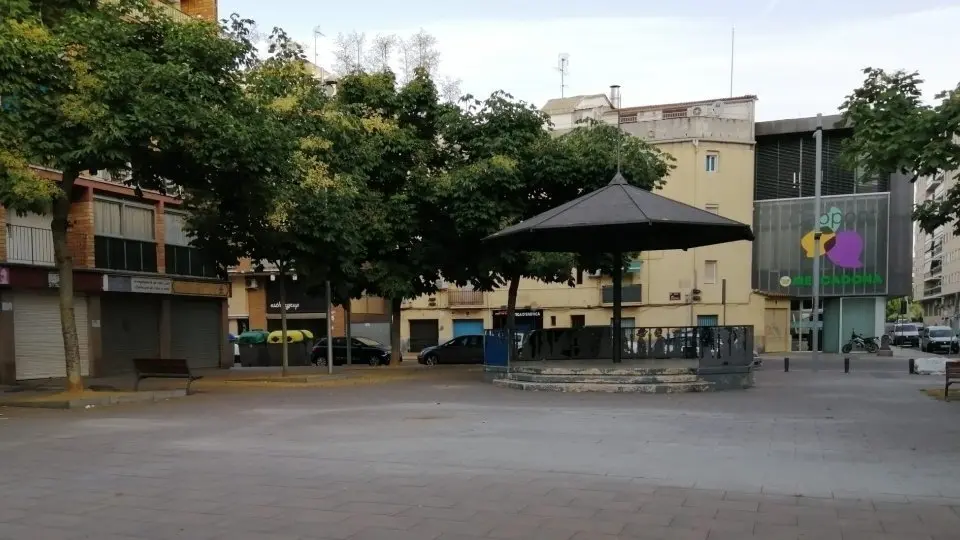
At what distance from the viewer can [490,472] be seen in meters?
7.47

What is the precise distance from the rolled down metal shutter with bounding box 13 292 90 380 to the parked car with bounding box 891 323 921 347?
→ 53.7m

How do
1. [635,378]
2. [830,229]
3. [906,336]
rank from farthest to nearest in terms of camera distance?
[906,336] < [830,229] < [635,378]

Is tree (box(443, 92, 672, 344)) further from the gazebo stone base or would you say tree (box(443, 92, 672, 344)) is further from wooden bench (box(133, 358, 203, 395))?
wooden bench (box(133, 358, 203, 395))

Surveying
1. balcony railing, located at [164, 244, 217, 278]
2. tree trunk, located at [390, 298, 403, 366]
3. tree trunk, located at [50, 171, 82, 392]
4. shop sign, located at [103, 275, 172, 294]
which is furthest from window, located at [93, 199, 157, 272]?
tree trunk, located at [50, 171, 82, 392]

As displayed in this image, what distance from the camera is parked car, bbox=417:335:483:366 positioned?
33.9 meters

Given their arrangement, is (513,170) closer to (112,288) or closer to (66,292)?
(66,292)

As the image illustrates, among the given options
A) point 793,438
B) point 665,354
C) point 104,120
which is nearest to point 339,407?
point 104,120

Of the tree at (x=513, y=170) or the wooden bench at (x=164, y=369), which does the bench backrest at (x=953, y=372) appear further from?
the wooden bench at (x=164, y=369)

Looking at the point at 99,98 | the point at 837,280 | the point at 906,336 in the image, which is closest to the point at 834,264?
the point at 837,280

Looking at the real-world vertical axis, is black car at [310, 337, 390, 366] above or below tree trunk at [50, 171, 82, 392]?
below

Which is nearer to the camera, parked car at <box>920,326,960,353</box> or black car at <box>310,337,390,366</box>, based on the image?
black car at <box>310,337,390,366</box>

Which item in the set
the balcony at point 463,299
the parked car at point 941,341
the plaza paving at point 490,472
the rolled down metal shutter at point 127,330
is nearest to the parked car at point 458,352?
the rolled down metal shutter at point 127,330

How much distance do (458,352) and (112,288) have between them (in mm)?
14574

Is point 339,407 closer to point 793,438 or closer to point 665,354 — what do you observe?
point 793,438
